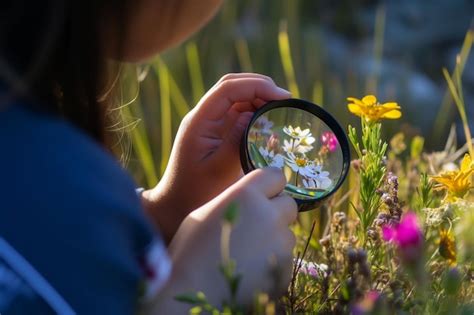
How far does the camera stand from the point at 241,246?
3.96ft

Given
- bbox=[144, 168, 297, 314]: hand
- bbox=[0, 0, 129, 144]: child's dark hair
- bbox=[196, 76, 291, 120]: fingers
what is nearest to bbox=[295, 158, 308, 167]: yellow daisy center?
bbox=[196, 76, 291, 120]: fingers

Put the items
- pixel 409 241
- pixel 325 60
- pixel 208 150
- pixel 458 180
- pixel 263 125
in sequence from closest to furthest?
pixel 409 241 < pixel 458 180 < pixel 263 125 < pixel 208 150 < pixel 325 60

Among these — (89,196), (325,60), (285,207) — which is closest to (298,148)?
(285,207)

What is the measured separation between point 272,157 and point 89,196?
467mm

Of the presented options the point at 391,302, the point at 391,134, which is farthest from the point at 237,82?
the point at 391,134

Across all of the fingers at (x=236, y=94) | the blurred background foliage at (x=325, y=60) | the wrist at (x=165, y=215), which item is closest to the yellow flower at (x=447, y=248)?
the fingers at (x=236, y=94)

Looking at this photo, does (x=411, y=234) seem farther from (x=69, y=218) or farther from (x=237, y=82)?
(x=237, y=82)

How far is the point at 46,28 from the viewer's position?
1.17 m

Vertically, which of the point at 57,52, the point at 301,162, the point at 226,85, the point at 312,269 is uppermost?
the point at 57,52

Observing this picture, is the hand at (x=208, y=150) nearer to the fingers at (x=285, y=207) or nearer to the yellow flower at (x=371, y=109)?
the yellow flower at (x=371, y=109)

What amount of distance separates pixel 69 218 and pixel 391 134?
1.99 m

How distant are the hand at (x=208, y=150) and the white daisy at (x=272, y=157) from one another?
0.08 metres

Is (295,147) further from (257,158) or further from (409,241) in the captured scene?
(409,241)

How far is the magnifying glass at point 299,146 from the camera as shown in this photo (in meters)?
1.43
